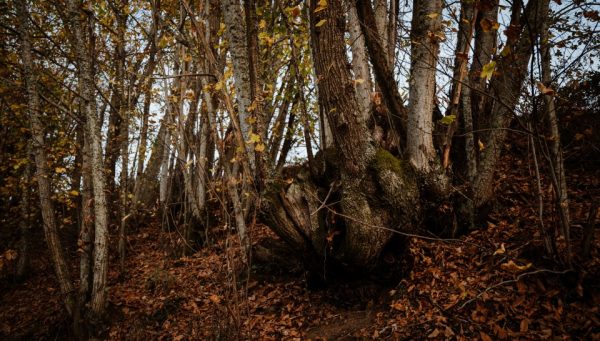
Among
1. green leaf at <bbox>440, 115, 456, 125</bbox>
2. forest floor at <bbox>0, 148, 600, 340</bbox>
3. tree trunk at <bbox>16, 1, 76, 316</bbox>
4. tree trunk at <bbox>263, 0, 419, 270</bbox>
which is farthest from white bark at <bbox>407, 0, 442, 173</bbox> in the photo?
tree trunk at <bbox>16, 1, 76, 316</bbox>

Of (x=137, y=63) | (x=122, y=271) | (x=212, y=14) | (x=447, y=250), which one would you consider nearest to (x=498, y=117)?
(x=447, y=250)

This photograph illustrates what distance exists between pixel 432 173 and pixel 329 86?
146 centimetres

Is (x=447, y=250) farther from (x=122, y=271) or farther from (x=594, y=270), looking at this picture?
(x=122, y=271)

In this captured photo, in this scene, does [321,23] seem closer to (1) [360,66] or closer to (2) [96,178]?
(1) [360,66]

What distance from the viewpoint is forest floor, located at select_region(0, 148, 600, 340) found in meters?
2.53

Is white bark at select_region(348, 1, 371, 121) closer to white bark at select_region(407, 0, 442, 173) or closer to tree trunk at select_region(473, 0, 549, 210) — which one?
white bark at select_region(407, 0, 442, 173)

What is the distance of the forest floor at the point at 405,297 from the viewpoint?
253 centimetres

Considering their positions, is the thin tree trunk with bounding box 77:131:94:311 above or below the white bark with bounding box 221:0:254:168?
below

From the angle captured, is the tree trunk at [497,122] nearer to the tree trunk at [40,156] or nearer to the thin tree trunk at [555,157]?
the thin tree trunk at [555,157]

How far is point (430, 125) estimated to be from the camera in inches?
122

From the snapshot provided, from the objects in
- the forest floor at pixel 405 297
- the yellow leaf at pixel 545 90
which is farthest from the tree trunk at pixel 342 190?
the yellow leaf at pixel 545 90

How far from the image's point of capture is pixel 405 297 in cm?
316

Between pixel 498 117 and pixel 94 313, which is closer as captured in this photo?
pixel 498 117

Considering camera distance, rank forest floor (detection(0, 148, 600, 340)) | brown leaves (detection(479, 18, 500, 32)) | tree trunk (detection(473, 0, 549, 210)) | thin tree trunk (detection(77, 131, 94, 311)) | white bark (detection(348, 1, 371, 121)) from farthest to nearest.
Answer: thin tree trunk (detection(77, 131, 94, 311)) < white bark (detection(348, 1, 371, 121)) < tree trunk (detection(473, 0, 549, 210)) < forest floor (detection(0, 148, 600, 340)) < brown leaves (detection(479, 18, 500, 32))
